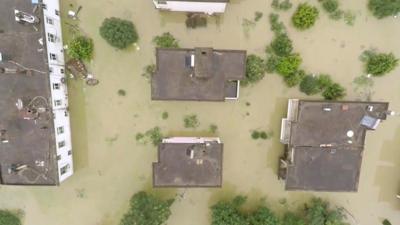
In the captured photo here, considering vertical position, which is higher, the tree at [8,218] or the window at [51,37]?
the window at [51,37]

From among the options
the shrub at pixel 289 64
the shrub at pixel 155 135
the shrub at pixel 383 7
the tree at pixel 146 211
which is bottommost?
the tree at pixel 146 211

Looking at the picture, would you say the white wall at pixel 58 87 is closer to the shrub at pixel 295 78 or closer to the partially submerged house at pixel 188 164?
the partially submerged house at pixel 188 164

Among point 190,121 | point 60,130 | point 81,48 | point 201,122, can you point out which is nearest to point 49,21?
point 81,48

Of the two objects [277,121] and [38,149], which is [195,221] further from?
[38,149]

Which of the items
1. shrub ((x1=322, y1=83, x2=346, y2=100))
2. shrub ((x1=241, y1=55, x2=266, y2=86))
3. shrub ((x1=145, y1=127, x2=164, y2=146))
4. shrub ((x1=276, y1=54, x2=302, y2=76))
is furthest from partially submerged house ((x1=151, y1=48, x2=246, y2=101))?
shrub ((x1=322, y1=83, x2=346, y2=100))

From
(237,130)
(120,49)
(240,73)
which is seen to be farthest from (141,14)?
(237,130)

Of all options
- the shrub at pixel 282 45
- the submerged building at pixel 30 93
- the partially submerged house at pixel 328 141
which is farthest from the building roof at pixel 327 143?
the submerged building at pixel 30 93

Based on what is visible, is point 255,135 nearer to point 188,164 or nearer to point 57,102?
point 188,164
